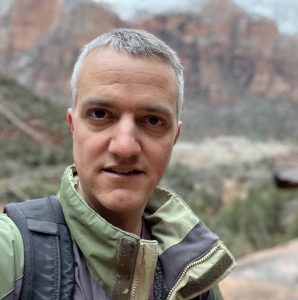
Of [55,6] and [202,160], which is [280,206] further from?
[55,6]

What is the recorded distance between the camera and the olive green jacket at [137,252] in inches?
35.1

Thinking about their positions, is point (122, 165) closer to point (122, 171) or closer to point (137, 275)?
point (122, 171)

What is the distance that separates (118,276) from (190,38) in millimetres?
59548

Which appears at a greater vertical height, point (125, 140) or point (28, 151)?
point (125, 140)

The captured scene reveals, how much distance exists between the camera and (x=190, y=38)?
59.0 metres

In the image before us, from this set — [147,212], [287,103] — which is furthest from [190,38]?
[147,212]

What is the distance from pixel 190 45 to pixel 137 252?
58982 mm

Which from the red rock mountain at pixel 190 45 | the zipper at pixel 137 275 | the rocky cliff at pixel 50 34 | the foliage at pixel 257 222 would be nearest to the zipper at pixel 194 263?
the zipper at pixel 137 275

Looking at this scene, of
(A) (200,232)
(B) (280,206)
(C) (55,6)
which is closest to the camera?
(A) (200,232)

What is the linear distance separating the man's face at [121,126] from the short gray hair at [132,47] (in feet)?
0.05

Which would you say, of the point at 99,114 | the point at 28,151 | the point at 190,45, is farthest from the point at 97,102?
the point at 190,45

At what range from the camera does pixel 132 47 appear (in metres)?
1.07

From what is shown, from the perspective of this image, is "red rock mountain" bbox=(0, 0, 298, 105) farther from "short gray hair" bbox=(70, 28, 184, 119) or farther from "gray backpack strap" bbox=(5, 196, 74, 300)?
"gray backpack strap" bbox=(5, 196, 74, 300)

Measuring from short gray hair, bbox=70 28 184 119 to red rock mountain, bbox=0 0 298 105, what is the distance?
154 ft
